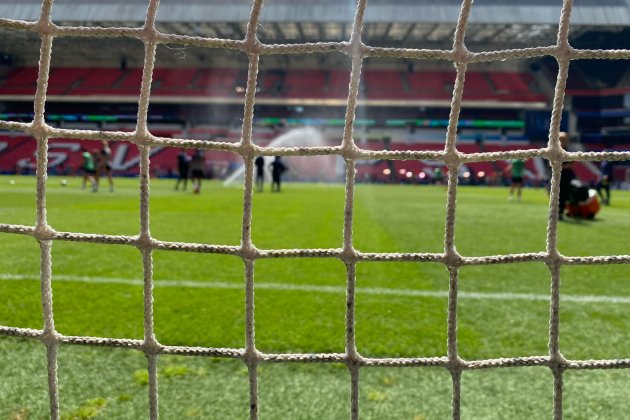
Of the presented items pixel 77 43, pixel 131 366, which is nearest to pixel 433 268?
pixel 131 366

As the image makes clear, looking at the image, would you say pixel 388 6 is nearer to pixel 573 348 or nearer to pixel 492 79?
pixel 492 79

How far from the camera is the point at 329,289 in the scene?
10.4 feet


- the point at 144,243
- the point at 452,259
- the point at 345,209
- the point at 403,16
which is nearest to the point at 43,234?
the point at 144,243

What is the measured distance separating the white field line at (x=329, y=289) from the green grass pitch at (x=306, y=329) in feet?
0.04

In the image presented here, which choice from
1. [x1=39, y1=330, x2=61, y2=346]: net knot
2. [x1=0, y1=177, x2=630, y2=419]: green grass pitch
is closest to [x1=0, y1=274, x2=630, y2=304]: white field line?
[x1=0, y1=177, x2=630, y2=419]: green grass pitch

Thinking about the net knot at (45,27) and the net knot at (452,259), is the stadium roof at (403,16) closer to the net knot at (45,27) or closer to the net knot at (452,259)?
the net knot at (45,27)

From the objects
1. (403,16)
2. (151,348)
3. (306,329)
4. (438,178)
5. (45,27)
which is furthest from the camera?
(403,16)

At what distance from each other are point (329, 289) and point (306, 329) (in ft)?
2.59

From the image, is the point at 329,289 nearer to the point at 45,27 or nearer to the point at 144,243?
the point at 144,243

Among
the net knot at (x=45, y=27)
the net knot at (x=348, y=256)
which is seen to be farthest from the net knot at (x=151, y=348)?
the net knot at (x=45, y=27)

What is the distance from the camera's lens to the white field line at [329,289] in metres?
3.03

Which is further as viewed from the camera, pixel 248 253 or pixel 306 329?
pixel 306 329

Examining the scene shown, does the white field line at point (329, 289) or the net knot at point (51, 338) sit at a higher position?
the net knot at point (51, 338)

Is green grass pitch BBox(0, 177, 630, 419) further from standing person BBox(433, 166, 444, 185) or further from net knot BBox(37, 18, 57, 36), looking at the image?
standing person BBox(433, 166, 444, 185)
